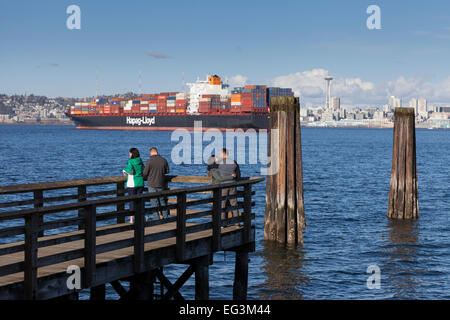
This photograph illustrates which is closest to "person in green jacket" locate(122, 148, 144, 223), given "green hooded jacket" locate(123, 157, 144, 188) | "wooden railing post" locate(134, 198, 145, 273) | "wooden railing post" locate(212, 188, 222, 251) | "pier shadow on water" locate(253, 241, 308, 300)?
"green hooded jacket" locate(123, 157, 144, 188)

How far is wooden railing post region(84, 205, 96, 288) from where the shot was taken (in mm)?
8664

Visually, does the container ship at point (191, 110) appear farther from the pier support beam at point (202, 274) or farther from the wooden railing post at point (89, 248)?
the wooden railing post at point (89, 248)

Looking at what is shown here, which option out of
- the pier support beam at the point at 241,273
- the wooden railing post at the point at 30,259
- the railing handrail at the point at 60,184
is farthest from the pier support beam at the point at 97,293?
the wooden railing post at the point at 30,259

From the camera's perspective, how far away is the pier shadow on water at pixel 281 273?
15.8 m

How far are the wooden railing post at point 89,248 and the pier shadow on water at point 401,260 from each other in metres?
9.46

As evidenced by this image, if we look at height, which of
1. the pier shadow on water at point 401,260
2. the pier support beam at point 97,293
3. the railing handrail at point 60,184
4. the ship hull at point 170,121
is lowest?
the pier shadow on water at point 401,260

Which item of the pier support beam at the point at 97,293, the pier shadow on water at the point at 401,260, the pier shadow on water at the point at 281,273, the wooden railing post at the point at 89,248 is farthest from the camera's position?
the pier shadow on water at the point at 401,260

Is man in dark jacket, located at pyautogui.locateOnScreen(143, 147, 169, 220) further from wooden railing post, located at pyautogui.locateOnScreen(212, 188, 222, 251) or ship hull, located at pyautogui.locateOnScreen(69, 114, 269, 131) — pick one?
ship hull, located at pyautogui.locateOnScreen(69, 114, 269, 131)

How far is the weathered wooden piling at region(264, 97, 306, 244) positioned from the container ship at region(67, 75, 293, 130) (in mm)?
129488

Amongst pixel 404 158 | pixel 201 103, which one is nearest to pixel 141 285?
pixel 404 158

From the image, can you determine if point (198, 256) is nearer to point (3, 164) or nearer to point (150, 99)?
point (3, 164)

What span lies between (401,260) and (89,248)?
13682mm

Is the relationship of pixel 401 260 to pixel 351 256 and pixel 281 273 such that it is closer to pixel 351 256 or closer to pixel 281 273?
pixel 351 256
